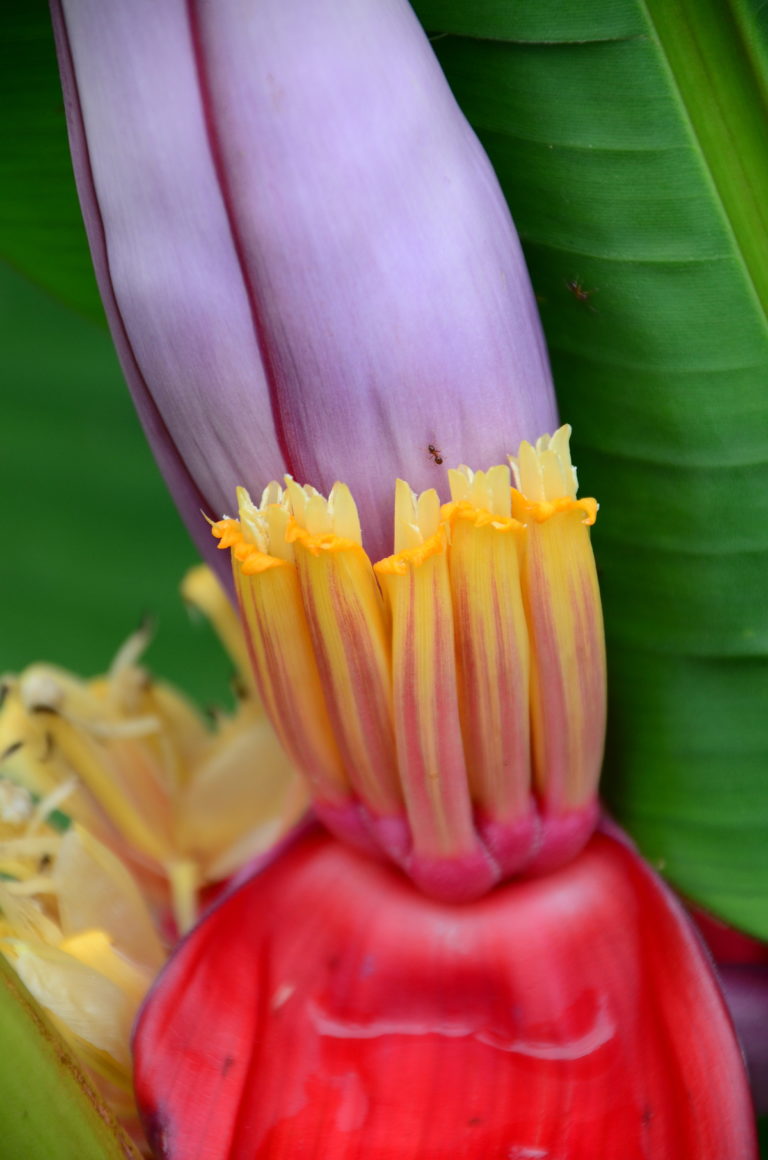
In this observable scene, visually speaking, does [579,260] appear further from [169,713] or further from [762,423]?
[169,713]

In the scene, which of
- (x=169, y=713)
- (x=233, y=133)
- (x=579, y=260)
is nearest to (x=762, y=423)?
(x=579, y=260)

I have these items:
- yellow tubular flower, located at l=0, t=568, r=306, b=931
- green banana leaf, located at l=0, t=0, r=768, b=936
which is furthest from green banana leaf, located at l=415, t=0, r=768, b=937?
yellow tubular flower, located at l=0, t=568, r=306, b=931

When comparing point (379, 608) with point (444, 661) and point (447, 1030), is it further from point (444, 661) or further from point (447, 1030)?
point (447, 1030)

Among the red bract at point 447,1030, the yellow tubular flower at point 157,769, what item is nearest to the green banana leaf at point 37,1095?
the red bract at point 447,1030

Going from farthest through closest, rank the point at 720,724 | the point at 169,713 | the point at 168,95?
1. the point at 169,713
2. the point at 720,724
3. the point at 168,95

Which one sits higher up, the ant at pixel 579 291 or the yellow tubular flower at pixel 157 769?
the ant at pixel 579 291

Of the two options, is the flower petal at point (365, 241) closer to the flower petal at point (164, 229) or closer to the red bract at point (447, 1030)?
the flower petal at point (164, 229)
